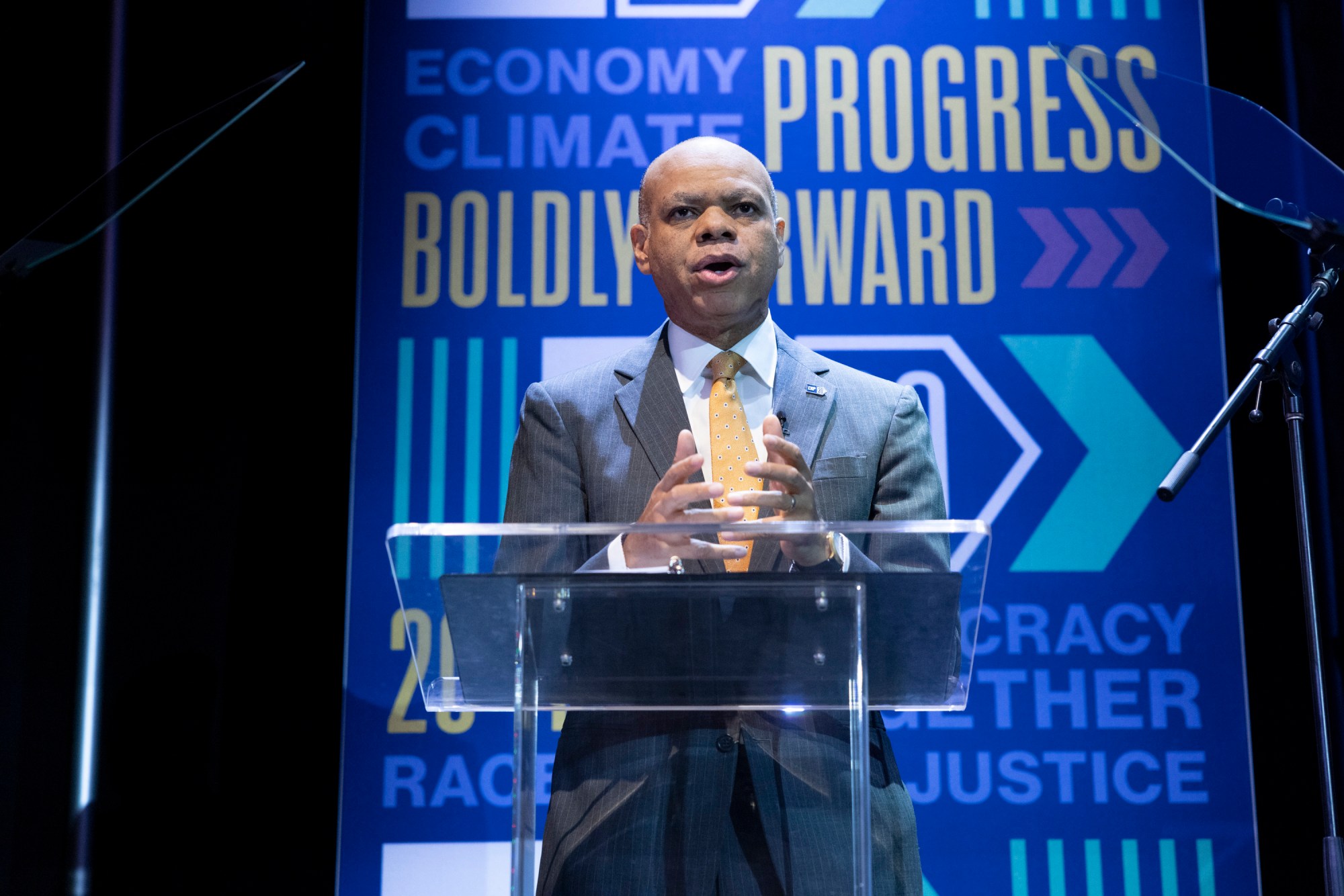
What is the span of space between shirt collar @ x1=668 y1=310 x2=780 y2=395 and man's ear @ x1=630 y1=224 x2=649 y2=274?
0.22 meters

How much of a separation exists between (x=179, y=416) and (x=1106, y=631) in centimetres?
248

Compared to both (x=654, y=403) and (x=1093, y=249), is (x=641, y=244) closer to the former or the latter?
(x=654, y=403)

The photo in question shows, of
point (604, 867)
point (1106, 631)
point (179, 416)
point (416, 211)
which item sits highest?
point (416, 211)

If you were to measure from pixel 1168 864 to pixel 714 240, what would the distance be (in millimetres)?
2055

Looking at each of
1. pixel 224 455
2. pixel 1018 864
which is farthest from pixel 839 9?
pixel 1018 864

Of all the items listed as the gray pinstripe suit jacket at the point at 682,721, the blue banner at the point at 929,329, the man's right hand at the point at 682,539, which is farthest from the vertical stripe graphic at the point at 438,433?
the man's right hand at the point at 682,539

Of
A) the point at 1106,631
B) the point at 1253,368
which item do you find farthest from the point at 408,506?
the point at 1253,368

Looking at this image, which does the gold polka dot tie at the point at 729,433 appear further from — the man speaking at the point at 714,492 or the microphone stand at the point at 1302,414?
the microphone stand at the point at 1302,414

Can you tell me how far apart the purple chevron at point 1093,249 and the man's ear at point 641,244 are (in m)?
1.52

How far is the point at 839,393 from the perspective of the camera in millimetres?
2184

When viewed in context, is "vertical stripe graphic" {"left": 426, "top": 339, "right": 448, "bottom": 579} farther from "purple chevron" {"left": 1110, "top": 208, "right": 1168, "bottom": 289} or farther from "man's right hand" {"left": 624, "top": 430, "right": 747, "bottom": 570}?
"man's right hand" {"left": 624, "top": 430, "right": 747, "bottom": 570}

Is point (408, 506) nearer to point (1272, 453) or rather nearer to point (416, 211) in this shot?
point (416, 211)

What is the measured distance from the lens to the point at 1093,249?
3.54m

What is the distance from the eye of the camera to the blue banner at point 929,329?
330 cm
